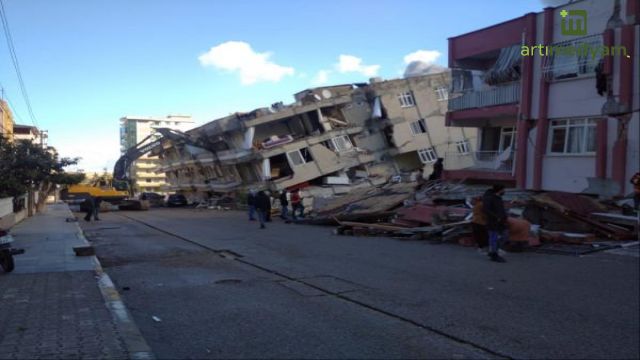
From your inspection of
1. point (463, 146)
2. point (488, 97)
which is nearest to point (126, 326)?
point (488, 97)

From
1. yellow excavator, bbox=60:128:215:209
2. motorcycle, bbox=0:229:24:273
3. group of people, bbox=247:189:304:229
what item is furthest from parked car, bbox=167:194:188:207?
motorcycle, bbox=0:229:24:273

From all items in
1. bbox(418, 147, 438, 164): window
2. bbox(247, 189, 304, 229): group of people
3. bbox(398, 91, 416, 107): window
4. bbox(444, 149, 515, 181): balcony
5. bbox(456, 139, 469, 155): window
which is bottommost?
bbox(247, 189, 304, 229): group of people

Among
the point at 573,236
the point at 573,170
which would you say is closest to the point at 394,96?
the point at 573,170

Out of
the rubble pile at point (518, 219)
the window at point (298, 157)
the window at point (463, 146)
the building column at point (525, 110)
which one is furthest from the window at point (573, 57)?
the window at point (463, 146)

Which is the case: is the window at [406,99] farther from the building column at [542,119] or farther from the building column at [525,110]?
the building column at [542,119]

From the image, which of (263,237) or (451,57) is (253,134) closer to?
(451,57)

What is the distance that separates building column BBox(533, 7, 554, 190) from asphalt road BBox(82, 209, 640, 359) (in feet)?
32.4

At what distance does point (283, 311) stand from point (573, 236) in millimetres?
10168

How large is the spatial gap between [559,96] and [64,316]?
63.7 ft

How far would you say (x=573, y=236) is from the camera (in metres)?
14.6

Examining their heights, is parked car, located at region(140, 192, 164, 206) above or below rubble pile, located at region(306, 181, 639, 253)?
below

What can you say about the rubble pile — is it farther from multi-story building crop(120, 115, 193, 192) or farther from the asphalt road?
multi-story building crop(120, 115, 193, 192)

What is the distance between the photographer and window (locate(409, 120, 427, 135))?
46.6 m

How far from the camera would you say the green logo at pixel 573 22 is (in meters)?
20.2
